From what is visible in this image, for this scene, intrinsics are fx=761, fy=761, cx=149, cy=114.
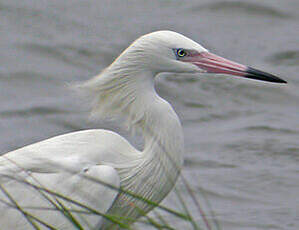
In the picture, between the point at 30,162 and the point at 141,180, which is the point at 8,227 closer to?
the point at 30,162

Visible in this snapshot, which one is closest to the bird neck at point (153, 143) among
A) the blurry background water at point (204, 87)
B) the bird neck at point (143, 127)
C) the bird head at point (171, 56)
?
the bird neck at point (143, 127)

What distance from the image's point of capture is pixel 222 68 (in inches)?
201

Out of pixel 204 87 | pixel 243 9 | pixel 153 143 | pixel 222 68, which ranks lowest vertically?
pixel 204 87

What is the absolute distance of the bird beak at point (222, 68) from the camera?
5.03m

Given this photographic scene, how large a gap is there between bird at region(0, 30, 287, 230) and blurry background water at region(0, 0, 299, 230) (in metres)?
1.40

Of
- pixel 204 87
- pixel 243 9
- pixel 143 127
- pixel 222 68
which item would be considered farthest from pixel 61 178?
pixel 243 9

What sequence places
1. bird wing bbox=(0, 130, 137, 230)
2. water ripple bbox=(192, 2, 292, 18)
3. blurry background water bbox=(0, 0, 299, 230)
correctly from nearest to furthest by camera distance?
bird wing bbox=(0, 130, 137, 230)
blurry background water bbox=(0, 0, 299, 230)
water ripple bbox=(192, 2, 292, 18)

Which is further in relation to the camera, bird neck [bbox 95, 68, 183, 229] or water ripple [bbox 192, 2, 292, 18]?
water ripple [bbox 192, 2, 292, 18]

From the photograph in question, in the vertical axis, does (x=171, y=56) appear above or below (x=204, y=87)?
above

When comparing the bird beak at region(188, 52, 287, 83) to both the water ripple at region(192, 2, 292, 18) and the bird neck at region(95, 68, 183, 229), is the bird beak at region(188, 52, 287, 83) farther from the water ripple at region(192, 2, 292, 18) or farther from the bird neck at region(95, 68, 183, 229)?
the water ripple at region(192, 2, 292, 18)

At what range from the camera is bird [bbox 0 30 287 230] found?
15.9ft

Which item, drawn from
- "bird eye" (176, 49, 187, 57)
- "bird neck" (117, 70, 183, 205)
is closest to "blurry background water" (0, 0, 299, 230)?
"bird neck" (117, 70, 183, 205)

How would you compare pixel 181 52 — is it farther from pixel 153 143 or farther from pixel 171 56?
pixel 153 143

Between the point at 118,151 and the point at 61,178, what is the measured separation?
0.44 meters
